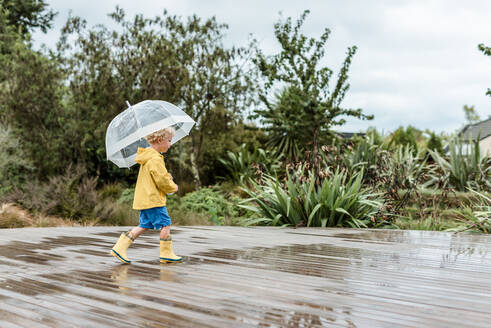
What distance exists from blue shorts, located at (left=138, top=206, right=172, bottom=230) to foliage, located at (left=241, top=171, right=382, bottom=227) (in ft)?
14.0

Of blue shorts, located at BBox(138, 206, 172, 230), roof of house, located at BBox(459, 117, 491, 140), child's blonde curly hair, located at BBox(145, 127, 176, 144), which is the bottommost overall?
blue shorts, located at BBox(138, 206, 172, 230)

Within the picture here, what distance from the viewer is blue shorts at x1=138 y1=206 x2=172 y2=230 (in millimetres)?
4555

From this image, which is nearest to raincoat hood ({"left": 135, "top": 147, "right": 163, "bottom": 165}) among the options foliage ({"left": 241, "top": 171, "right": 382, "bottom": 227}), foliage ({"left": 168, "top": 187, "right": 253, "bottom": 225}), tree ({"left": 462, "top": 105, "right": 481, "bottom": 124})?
foliage ({"left": 241, "top": 171, "right": 382, "bottom": 227})

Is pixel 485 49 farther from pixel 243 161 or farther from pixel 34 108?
pixel 34 108

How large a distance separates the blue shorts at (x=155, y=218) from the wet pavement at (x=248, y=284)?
336 millimetres

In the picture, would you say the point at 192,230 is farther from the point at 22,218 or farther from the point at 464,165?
the point at 464,165

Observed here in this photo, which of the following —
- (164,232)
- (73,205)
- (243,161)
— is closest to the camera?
(164,232)

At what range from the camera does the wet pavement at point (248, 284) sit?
2.77 metres

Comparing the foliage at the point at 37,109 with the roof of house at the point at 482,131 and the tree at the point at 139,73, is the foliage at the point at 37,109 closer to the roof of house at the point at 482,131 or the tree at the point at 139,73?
the tree at the point at 139,73

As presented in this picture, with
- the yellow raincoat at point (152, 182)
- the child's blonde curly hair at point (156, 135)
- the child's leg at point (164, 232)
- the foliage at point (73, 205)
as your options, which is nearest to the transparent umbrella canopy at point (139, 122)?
the child's blonde curly hair at point (156, 135)

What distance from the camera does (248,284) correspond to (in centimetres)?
365

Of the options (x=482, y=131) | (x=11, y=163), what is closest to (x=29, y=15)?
(x=11, y=163)

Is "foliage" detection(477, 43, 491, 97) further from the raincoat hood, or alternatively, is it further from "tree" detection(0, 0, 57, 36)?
"tree" detection(0, 0, 57, 36)

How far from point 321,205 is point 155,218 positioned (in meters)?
4.67
